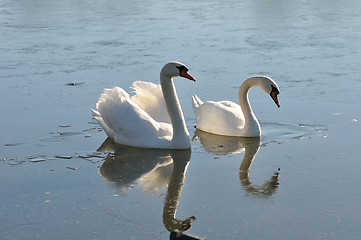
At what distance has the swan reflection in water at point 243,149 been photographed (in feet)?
17.1

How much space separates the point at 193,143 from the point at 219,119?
48 centimetres

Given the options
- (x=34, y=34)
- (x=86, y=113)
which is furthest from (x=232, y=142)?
(x=34, y=34)

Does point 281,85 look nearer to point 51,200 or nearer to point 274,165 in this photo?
point 274,165

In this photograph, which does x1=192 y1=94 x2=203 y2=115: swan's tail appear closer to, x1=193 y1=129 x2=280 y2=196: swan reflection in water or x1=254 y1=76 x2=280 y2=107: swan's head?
x1=193 y1=129 x2=280 y2=196: swan reflection in water

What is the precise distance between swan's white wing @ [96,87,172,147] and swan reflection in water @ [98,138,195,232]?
9cm

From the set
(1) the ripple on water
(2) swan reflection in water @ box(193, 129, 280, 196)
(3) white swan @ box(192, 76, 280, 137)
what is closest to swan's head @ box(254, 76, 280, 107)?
(3) white swan @ box(192, 76, 280, 137)

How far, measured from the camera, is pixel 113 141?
6.78 m

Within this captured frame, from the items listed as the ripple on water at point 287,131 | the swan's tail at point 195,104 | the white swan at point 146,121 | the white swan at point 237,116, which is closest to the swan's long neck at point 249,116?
the white swan at point 237,116

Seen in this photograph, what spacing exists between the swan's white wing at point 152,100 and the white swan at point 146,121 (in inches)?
9.6

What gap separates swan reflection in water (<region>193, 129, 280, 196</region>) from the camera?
17.1ft

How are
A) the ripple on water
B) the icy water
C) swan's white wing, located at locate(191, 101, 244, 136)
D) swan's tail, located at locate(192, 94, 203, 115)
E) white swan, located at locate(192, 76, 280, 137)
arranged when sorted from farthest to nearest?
swan's tail, located at locate(192, 94, 203, 115)
swan's white wing, located at locate(191, 101, 244, 136)
white swan, located at locate(192, 76, 280, 137)
the ripple on water
the icy water

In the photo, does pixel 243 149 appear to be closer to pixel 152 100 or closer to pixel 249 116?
pixel 249 116

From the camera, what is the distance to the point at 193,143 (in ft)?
22.2

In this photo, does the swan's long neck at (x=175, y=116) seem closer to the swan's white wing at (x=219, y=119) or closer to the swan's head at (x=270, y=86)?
the swan's white wing at (x=219, y=119)
